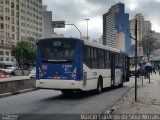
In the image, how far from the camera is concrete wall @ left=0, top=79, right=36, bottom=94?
22.5 m

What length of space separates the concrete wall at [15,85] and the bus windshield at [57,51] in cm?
343

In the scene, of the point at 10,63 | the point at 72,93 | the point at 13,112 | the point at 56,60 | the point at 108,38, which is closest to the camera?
the point at 13,112

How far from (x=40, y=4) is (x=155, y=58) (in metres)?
113

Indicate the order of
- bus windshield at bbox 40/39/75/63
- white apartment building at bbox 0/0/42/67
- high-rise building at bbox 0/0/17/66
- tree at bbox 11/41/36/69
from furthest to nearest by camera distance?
white apartment building at bbox 0/0/42/67 < high-rise building at bbox 0/0/17/66 < tree at bbox 11/41/36/69 < bus windshield at bbox 40/39/75/63

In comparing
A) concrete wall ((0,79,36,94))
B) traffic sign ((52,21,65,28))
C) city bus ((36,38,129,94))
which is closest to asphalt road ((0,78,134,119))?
city bus ((36,38,129,94))

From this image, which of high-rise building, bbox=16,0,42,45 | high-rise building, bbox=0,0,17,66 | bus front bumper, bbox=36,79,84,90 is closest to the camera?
bus front bumper, bbox=36,79,84,90

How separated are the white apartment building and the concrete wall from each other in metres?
109

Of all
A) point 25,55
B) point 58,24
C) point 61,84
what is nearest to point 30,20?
point 25,55

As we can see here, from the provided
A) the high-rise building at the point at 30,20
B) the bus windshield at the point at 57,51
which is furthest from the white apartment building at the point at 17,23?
the bus windshield at the point at 57,51

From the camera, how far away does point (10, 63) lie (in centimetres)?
14750

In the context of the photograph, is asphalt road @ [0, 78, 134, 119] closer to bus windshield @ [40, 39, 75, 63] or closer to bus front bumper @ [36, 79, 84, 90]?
bus front bumper @ [36, 79, 84, 90]

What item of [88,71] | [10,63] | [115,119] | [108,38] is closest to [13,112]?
[115,119]

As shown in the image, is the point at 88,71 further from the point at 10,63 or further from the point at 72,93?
the point at 10,63

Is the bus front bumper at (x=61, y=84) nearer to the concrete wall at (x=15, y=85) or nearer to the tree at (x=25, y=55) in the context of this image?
the concrete wall at (x=15, y=85)
